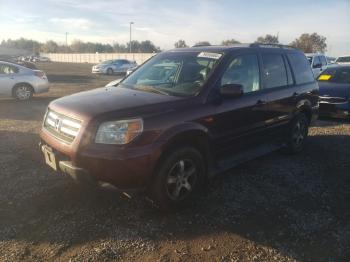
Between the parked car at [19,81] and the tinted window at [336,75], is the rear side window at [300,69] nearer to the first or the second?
the tinted window at [336,75]

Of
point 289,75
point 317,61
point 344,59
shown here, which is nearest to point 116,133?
point 289,75

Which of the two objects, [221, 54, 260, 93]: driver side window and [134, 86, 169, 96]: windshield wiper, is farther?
[221, 54, 260, 93]: driver side window

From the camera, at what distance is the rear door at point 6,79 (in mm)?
12172

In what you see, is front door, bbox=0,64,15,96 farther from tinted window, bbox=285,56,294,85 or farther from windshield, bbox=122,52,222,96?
tinted window, bbox=285,56,294,85

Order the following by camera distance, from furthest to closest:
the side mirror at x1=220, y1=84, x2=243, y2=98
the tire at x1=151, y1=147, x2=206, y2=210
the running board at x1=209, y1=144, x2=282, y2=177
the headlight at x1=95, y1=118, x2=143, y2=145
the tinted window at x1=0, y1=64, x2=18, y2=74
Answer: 1. the tinted window at x1=0, y1=64, x2=18, y2=74
2. the running board at x1=209, y1=144, x2=282, y2=177
3. the side mirror at x1=220, y1=84, x2=243, y2=98
4. the tire at x1=151, y1=147, x2=206, y2=210
5. the headlight at x1=95, y1=118, x2=143, y2=145

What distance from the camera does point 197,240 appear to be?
11.7 ft

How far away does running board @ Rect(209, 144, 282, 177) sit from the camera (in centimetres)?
449

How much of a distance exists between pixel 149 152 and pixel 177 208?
3.03 ft

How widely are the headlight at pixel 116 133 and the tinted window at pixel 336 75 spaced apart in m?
8.69

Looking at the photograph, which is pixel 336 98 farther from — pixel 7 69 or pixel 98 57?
pixel 98 57

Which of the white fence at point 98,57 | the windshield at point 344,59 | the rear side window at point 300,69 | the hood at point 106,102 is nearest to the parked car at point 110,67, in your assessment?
the windshield at point 344,59

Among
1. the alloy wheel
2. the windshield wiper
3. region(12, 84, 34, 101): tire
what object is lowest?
the alloy wheel

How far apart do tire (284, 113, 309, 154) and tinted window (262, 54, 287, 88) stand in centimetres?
87

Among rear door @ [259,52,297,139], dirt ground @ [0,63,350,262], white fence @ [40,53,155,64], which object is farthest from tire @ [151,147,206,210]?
white fence @ [40,53,155,64]
